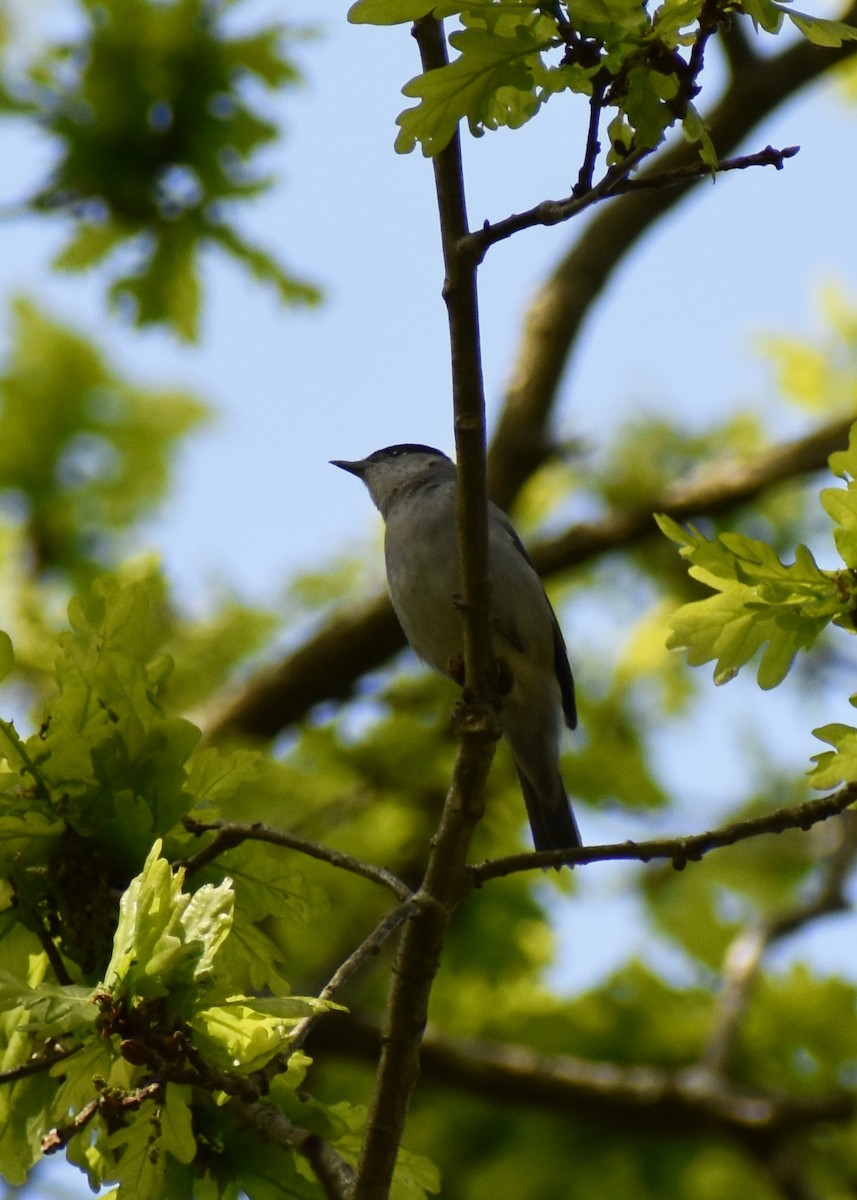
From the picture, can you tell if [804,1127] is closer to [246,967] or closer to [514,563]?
[514,563]

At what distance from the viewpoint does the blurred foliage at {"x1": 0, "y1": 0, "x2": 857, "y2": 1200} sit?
262cm

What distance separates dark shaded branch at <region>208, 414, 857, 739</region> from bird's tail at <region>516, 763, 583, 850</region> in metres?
1.75

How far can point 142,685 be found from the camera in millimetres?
3160

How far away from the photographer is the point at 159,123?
22.6 ft

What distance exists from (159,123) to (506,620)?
3.18 m

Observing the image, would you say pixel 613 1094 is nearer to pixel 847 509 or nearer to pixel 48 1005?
pixel 847 509

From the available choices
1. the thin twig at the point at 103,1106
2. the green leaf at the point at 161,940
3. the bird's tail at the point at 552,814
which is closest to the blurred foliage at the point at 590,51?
the green leaf at the point at 161,940

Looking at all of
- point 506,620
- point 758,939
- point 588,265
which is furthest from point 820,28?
point 758,939

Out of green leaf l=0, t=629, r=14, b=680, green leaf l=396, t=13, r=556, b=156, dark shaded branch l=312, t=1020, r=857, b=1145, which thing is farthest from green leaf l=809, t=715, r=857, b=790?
dark shaded branch l=312, t=1020, r=857, b=1145

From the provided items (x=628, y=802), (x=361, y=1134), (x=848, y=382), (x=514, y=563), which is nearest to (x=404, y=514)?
(x=514, y=563)

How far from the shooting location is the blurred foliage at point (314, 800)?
2.62 meters

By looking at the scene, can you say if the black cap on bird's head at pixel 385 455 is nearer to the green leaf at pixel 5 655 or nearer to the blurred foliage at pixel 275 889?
the blurred foliage at pixel 275 889

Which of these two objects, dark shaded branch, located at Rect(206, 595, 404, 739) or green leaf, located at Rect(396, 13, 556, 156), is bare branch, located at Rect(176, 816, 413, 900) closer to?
green leaf, located at Rect(396, 13, 556, 156)

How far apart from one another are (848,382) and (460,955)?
582 centimetres
